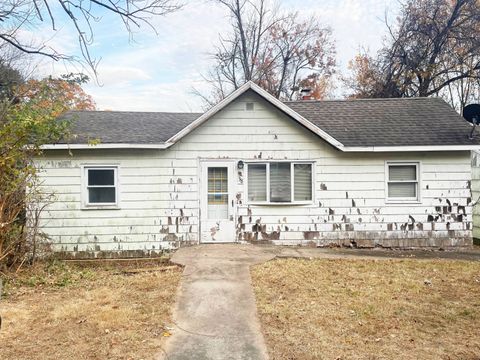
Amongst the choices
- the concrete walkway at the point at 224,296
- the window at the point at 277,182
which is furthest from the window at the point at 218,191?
the concrete walkway at the point at 224,296

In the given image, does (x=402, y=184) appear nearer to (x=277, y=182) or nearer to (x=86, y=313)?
(x=277, y=182)

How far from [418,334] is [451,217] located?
6.62 m

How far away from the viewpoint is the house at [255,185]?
9562 mm

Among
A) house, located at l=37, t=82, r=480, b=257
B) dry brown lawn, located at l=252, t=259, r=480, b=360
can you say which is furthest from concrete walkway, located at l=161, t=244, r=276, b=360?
house, located at l=37, t=82, r=480, b=257

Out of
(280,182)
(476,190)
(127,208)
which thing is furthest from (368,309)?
(476,190)

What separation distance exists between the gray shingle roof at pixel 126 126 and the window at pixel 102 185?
32.2 inches

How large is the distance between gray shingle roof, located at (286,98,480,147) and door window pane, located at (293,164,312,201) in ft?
4.28

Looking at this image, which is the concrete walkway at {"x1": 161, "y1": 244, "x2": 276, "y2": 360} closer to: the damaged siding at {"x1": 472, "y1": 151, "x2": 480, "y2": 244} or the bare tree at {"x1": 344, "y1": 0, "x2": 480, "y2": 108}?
the damaged siding at {"x1": 472, "y1": 151, "x2": 480, "y2": 244}

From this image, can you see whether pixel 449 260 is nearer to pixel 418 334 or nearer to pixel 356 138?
pixel 356 138

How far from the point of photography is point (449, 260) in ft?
28.8

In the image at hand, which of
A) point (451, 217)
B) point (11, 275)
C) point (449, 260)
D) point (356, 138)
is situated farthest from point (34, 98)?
point (451, 217)

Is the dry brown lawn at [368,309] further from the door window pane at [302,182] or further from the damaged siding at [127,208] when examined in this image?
the damaged siding at [127,208]

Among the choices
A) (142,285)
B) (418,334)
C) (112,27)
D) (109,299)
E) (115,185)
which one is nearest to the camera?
(418,334)

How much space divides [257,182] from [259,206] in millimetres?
683
